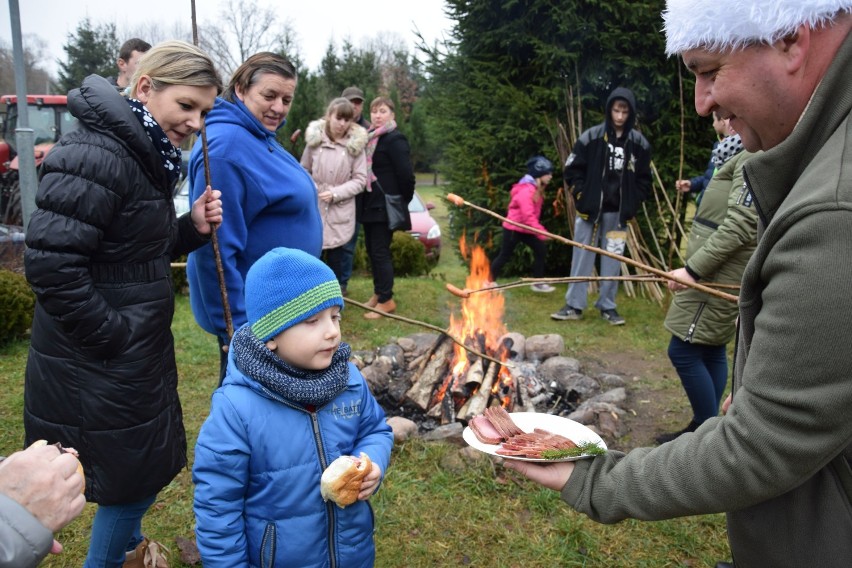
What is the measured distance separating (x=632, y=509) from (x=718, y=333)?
273cm

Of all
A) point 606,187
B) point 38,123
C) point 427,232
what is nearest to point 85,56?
point 38,123

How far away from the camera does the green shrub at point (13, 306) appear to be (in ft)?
18.9

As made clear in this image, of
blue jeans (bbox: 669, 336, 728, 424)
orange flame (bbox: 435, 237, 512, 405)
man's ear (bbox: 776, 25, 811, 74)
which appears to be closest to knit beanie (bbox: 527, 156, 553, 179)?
orange flame (bbox: 435, 237, 512, 405)

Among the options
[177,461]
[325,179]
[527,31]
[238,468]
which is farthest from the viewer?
[527,31]

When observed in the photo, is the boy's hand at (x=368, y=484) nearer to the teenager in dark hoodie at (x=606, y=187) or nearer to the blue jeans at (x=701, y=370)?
the blue jeans at (x=701, y=370)

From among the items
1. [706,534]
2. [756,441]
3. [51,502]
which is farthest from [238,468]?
[706,534]

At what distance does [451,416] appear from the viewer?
4.55 m

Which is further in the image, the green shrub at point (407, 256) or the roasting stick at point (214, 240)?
the green shrub at point (407, 256)

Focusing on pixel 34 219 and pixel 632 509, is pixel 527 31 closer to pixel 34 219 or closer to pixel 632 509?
pixel 34 219

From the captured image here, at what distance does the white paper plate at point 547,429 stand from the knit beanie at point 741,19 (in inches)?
39.3

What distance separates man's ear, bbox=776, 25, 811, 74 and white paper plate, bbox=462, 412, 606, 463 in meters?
0.98

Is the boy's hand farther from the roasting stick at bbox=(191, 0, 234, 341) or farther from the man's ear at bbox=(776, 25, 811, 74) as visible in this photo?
the man's ear at bbox=(776, 25, 811, 74)

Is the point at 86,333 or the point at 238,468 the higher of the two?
the point at 86,333

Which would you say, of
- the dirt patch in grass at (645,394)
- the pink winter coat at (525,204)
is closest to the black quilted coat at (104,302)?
the dirt patch in grass at (645,394)
